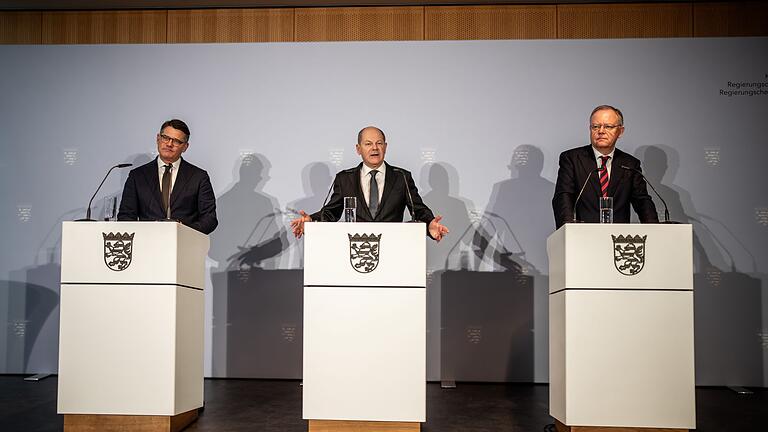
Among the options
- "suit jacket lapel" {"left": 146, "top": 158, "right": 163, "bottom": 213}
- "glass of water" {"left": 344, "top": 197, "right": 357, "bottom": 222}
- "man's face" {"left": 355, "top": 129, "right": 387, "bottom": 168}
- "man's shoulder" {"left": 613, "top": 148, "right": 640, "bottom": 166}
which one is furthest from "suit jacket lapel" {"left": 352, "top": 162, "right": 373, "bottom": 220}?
"man's shoulder" {"left": 613, "top": 148, "right": 640, "bottom": 166}

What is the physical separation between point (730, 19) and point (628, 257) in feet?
11.3

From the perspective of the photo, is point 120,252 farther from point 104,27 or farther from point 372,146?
point 104,27

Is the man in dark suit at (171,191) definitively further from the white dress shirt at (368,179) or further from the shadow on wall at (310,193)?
the shadow on wall at (310,193)

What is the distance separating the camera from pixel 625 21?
6301mm

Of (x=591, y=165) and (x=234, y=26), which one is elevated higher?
(x=234, y=26)

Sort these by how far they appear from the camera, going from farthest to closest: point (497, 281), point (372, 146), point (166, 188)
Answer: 1. point (497, 281)
2. point (166, 188)
3. point (372, 146)

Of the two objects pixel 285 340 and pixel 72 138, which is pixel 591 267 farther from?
pixel 72 138

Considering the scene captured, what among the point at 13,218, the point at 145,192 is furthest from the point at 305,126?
the point at 13,218

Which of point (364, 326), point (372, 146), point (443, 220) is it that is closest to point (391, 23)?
point (443, 220)

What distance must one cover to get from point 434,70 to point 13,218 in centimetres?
371

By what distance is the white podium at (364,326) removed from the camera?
12.4 feet

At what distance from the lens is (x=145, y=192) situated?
497cm

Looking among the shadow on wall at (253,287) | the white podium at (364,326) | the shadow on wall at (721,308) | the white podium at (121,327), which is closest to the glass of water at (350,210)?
the white podium at (364,326)

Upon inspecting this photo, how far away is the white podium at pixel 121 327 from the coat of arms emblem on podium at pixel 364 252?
93 centimetres
